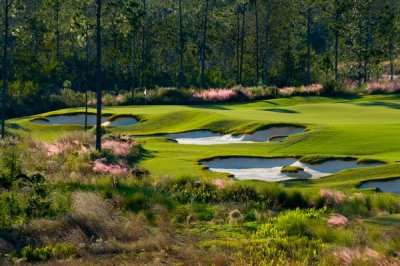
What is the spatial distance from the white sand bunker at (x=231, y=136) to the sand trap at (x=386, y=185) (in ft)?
34.9

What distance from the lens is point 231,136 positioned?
33656 mm

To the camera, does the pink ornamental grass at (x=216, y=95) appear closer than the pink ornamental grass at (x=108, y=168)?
No

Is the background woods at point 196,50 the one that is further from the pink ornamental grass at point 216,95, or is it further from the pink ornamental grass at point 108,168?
the pink ornamental grass at point 108,168

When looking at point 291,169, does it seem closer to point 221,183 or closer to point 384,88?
point 221,183

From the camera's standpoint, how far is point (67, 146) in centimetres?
2675

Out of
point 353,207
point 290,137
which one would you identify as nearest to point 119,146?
point 290,137

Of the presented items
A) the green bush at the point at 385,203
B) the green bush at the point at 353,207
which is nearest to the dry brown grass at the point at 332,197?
the green bush at the point at 353,207

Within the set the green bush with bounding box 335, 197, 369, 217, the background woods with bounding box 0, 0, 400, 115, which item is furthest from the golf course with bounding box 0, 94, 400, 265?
the background woods with bounding box 0, 0, 400, 115

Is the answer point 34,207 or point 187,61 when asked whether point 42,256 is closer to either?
point 34,207

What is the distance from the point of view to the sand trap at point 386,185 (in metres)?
20.3

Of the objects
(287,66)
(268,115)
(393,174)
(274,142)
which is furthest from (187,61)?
(393,174)

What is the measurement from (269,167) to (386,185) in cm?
563

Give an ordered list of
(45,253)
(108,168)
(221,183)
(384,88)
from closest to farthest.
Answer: (45,253) < (221,183) < (108,168) < (384,88)

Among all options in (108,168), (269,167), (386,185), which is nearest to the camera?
(386,185)
